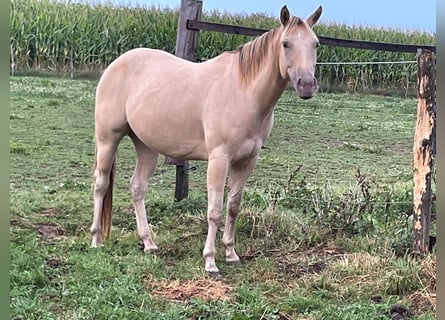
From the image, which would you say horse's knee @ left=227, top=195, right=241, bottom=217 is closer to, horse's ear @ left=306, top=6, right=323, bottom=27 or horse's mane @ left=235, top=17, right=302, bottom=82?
horse's mane @ left=235, top=17, right=302, bottom=82

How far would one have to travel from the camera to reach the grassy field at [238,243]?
321 centimetres

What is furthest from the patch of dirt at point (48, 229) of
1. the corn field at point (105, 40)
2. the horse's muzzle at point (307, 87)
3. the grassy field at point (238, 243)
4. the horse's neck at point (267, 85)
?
the corn field at point (105, 40)

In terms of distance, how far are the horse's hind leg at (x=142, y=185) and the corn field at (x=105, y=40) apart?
281 inches

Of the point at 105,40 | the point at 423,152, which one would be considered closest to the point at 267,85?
the point at 423,152

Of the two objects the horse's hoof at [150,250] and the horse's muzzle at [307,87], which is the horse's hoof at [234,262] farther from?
the horse's muzzle at [307,87]

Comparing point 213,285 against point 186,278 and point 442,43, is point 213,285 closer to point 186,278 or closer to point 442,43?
point 186,278

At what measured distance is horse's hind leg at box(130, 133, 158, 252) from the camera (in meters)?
4.44

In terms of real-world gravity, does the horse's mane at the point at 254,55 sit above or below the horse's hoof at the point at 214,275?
above

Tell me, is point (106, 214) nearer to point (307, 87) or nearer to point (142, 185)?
point (142, 185)

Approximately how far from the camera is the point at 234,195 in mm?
4219

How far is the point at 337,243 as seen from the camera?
440 cm

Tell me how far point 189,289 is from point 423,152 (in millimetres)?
1755

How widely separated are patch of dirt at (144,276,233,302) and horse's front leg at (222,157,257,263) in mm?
522

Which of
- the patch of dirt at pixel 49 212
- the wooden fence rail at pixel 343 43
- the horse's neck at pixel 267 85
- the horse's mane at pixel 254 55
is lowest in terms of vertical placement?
the patch of dirt at pixel 49 212
